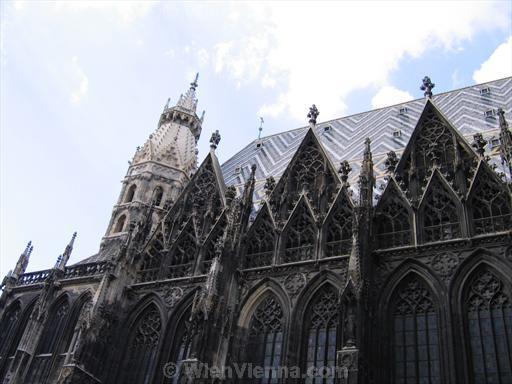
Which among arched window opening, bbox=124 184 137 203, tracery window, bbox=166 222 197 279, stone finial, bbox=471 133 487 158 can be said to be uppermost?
arched window opening, bbox=124 184 137 203

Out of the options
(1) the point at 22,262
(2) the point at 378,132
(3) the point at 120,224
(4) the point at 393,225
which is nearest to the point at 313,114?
(2) the point at 378,132

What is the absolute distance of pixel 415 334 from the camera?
15.9 meters

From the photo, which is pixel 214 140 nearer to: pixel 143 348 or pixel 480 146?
pixel 143 348

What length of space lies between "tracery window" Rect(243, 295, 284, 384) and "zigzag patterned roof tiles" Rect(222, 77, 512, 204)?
6169 millimetres

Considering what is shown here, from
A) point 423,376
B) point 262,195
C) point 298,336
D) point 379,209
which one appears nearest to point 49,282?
point 262,195

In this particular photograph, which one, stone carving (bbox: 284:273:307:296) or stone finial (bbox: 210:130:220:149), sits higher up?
stone finial (bbox: 210:130:220:149)

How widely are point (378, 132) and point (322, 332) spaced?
12.3 metres

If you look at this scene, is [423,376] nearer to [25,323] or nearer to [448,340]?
[448,340]

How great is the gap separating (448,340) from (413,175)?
6.03 meters

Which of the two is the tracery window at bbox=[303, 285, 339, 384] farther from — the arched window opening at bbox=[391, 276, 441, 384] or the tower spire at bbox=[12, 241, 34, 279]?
the tower spire at bbox=[12, 241, 34, 279]

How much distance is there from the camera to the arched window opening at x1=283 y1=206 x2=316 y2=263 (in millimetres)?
19297

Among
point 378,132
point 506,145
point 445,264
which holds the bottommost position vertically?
point 445,264

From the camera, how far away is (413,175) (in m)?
19.3

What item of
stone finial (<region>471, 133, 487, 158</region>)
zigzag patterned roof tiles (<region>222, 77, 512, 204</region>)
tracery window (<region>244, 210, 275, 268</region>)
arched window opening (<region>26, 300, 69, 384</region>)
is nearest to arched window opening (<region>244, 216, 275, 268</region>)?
tracery window (<region>244, 210, 275, 268</region>)
